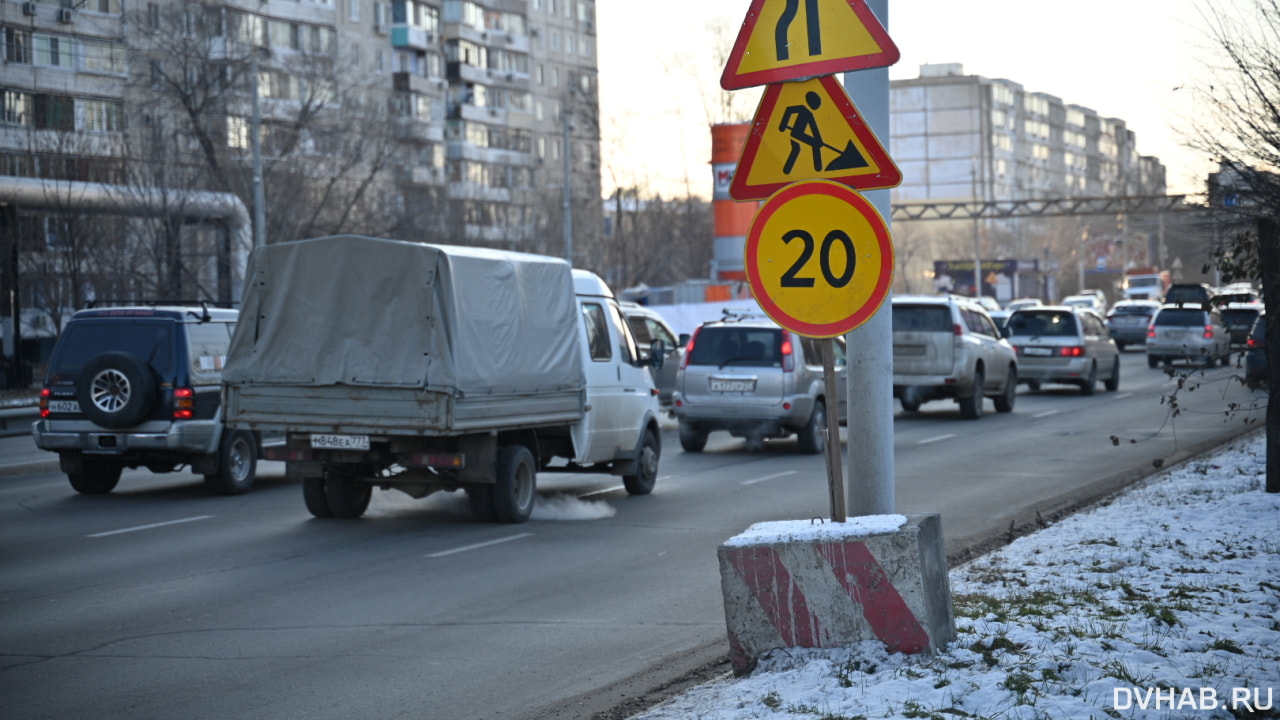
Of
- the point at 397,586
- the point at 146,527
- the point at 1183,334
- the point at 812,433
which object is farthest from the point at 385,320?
the point at 1183,334

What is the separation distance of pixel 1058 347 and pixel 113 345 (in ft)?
71.5

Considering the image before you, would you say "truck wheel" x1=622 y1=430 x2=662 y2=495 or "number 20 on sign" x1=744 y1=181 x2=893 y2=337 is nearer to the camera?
"number 20 on sign" x1=744 y1=181 x2=893 y2=337

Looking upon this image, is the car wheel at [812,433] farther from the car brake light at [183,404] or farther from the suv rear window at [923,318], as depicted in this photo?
the car brake light at [183,404]

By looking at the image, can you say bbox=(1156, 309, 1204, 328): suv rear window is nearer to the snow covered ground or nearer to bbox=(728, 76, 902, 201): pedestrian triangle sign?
the snow covered ground

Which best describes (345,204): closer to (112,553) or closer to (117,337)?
(117,337)

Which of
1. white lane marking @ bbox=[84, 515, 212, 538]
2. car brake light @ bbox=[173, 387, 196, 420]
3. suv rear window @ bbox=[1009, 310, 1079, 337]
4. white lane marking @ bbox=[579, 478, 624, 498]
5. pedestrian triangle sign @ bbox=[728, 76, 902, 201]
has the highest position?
pedestrian triangle sign @ bbox=[728, 76, 902, 201]

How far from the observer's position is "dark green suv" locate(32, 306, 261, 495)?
1511 cm

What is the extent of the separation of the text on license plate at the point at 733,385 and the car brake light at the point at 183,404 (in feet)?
24.1

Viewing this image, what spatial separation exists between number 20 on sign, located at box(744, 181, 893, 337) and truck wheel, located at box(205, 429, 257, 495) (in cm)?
1053

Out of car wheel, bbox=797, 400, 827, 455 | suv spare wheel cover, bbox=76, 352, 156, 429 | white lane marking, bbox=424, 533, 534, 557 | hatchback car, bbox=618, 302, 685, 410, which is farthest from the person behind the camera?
hatchback car, bbox=618, 302, 685, 410

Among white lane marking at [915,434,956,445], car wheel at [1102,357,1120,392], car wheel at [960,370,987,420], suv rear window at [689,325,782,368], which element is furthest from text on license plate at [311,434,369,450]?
car wheel at [1102,357,1120,392]

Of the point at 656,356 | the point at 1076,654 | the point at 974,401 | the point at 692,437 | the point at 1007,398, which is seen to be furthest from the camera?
the point at 1007,398

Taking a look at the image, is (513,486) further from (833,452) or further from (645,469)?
(833,452)

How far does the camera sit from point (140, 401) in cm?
1500
